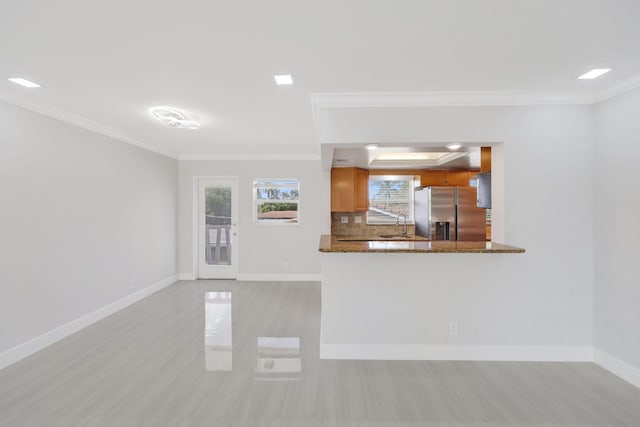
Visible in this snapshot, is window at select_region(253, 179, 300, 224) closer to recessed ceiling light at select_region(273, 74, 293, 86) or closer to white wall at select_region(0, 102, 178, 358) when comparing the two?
white wall at select_region(0, 102, 178, 358)

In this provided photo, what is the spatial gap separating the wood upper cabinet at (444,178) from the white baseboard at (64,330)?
5.15m

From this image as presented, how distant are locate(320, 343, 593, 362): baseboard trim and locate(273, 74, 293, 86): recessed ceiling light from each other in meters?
2.39

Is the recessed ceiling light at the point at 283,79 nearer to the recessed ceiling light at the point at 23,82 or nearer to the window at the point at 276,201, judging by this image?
the recessed ceiling light at the point at 23,82

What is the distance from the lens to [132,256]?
15.9 feet

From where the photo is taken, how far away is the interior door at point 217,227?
643 centimetres

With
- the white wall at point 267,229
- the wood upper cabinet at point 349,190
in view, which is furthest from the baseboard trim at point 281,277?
the wood upper cabinet at point 349,190

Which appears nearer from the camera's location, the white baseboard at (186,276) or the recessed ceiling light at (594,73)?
the recessed ceiling light at (594,73)

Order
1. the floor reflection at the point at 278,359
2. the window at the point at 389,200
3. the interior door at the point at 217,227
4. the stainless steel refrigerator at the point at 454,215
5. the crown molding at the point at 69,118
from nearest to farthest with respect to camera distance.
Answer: the floor reflection at the point at 278,359
the crown molding at the point at 69,118
the stainless steel refrigerator at the point at 454,215
the interior door at the point at 217,227
the window at the point at 389,200

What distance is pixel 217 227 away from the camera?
21.2 ft

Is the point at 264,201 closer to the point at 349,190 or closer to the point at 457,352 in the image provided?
the point at 349,190

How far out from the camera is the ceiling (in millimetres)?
1721

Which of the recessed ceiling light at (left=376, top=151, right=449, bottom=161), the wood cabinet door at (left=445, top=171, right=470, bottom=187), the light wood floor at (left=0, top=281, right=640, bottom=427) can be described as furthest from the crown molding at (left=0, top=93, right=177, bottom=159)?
the wood cabinet door at (left=445, top=171, right=470, bottom=187)

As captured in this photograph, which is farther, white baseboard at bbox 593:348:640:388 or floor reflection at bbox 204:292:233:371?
floor reflection at bbox 204:292:233:371

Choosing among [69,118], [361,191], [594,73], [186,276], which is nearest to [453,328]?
[594,73]
